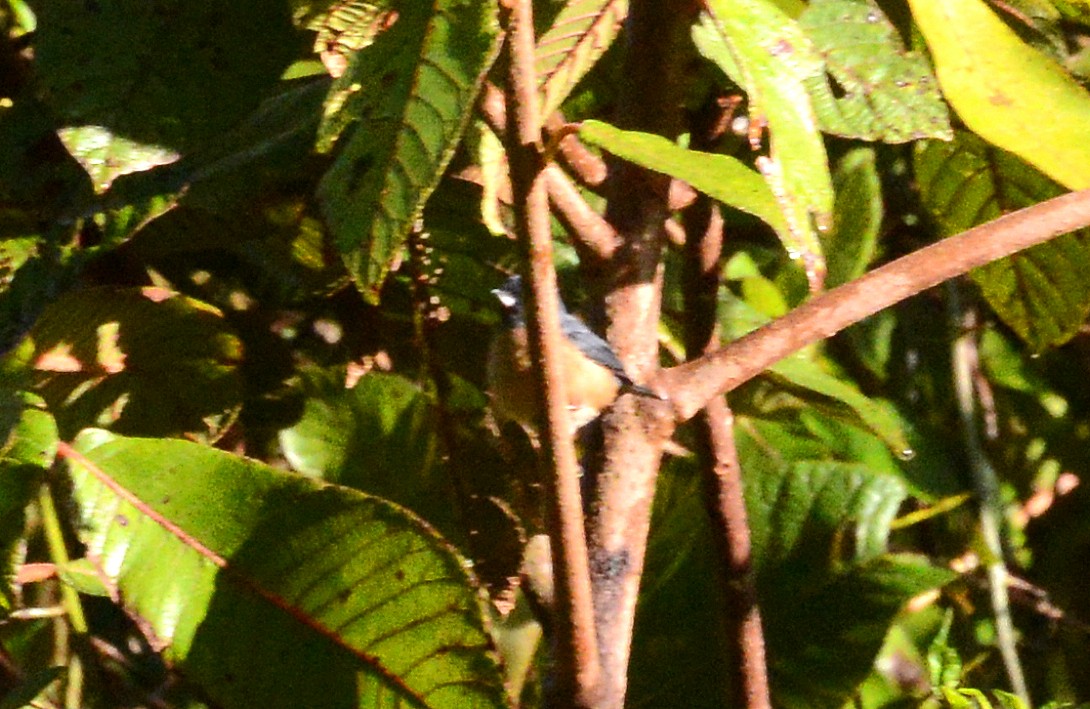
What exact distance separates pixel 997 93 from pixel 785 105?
0.44 ft

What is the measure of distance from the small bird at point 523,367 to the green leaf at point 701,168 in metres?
0.28

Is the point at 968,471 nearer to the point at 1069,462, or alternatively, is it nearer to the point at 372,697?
the point at 1069,462

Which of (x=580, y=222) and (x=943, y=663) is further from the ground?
(x=580, y=222)

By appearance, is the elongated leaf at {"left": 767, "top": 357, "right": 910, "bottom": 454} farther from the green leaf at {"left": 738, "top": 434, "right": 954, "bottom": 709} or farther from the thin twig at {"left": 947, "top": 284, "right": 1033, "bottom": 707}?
the thin twig at {"left": 947, "top": 284, "right": 1033, "bottom": 707}

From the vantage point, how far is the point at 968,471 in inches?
71.5

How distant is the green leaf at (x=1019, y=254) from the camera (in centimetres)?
104

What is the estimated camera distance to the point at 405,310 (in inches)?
45.5

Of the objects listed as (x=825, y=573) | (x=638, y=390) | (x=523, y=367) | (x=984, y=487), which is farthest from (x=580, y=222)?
(x=984, y=487)

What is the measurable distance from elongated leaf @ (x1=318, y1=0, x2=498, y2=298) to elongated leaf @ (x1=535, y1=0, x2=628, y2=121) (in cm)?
11

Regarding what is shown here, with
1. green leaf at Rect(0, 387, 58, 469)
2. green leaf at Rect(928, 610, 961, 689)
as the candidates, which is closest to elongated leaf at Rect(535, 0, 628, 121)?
green leaf at Rect(0, 387, 58, 469)

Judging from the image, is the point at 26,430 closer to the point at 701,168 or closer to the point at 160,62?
the point at 160,62

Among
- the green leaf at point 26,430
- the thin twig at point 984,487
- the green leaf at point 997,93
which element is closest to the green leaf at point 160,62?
the green leaf at point 26,430

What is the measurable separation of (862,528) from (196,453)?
0.60 meters

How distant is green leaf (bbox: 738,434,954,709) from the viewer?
1096 millimetres
